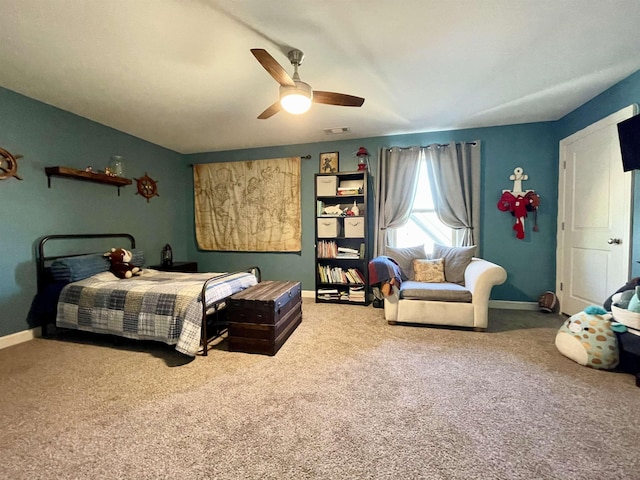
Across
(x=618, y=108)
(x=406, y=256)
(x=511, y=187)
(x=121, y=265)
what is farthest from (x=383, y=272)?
(x=121, y=265)

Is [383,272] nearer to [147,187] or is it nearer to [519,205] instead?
[519,205]

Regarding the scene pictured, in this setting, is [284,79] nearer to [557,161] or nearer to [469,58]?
[469,58]

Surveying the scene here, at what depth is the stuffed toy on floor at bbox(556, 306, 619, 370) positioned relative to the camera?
2016 millimetres

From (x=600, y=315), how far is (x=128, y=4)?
4141 millimetres

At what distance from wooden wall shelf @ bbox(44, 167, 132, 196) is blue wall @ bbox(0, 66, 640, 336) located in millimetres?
94

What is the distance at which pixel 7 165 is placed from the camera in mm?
2586

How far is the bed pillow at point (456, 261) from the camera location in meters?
3.29

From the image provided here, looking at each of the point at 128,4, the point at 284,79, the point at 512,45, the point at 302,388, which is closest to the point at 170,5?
the point at 128,4

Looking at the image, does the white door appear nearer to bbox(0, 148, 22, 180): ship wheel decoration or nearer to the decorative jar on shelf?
the decorative jar on shelf

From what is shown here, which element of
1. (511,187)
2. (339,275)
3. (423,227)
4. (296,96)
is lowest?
(339,275)

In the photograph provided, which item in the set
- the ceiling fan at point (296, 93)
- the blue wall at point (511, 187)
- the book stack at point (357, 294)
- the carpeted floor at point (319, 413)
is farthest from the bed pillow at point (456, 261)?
the ceiling fan at point (296, 93)

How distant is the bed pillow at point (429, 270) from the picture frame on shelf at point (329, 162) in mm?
1932

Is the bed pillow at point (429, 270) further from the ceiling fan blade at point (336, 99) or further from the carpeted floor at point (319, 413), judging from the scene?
the ceiling fan blade at point (336, 99)

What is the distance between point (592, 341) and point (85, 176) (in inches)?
204
